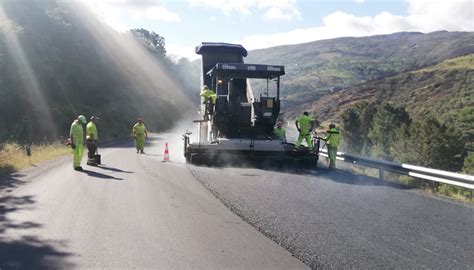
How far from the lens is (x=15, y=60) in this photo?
3616 centimetres

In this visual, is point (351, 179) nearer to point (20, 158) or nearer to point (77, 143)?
point (77, 143)

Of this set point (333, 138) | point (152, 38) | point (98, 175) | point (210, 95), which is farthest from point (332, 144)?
point (152, 38)

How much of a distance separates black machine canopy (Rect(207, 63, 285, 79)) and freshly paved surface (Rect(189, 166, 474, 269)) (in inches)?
205

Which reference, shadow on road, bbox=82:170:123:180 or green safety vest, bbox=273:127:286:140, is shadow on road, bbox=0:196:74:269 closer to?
shadow on road, bbox=82:170:123:180

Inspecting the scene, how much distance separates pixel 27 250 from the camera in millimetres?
5445

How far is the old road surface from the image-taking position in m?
5.25

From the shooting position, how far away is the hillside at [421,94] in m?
104

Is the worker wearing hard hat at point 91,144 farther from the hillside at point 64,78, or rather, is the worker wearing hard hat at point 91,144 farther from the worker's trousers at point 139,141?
the hillside at point 64,78

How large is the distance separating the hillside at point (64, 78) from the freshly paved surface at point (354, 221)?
22.6 metres

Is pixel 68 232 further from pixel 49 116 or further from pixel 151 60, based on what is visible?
pixel 151 60

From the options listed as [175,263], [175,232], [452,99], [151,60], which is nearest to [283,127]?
[175,232]

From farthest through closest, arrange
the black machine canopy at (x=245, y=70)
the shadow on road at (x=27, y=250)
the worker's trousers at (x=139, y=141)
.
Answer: the worker's trousers at (x=139, y=141) → the black machine canopy at (x=245, y=70) → the shadow on road at (x=27, y=250)

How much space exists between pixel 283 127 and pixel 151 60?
2760 inches

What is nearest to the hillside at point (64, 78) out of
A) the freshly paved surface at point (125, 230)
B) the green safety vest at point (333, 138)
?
the green safety vest at point (333, 138)
